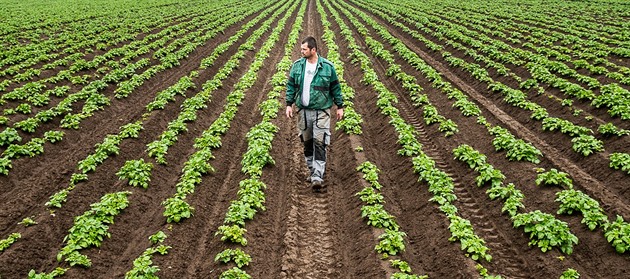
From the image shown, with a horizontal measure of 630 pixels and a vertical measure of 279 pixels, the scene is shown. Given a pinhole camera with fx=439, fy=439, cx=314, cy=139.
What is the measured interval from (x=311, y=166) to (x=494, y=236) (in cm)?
371

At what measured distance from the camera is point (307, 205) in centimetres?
847

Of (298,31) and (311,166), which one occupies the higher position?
(311,166)

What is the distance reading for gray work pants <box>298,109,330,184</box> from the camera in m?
8.47

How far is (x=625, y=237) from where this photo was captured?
20.4 ft

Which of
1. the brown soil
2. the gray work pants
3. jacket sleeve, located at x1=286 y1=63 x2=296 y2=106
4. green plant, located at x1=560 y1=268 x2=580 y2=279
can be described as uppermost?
jacket sleeve, located at x1=286 y1=63 x2=296 y2=106

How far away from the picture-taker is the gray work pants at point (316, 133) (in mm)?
8469

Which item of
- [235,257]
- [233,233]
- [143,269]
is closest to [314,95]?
[233,233]

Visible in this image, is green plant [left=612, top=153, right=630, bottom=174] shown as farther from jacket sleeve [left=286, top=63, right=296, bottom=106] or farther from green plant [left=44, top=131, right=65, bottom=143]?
green plant [left=44, top=131, right=65, bottom=143]

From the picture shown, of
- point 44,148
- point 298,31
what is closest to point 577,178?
point 44,148

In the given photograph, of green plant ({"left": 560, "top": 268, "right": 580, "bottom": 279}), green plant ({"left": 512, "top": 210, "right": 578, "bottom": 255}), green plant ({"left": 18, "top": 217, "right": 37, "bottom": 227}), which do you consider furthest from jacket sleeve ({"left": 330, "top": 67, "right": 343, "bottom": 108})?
green plant ({"left": 18, "top": 217, "right": 37, "bottom": 227})

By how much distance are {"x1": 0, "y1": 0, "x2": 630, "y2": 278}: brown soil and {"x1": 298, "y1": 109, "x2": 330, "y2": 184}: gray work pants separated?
0.60m

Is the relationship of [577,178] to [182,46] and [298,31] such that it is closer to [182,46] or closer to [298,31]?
[182,46]

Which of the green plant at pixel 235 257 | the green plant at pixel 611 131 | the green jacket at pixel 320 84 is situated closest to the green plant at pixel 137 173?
the green plant at pixel 235 257

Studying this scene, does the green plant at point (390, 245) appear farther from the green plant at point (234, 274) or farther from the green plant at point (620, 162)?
the green plant at point (620, 162)
